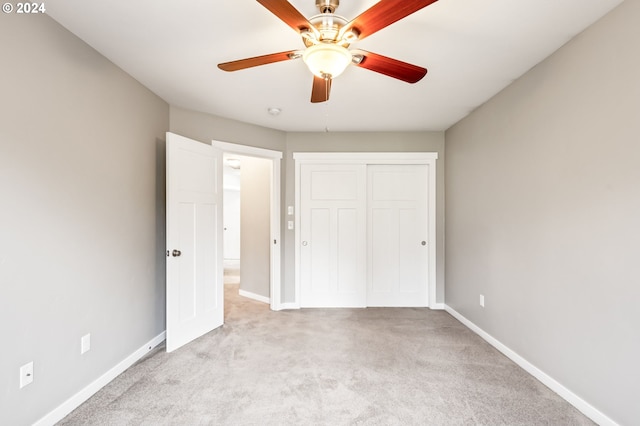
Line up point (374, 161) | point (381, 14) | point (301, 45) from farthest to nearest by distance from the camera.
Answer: point (374, 161), point (301, 45), point (381, 14)

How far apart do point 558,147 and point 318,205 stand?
2581 millimetres

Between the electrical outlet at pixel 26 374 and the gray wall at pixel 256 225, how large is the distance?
2.76 m

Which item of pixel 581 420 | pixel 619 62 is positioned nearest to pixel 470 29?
pixel 619 62

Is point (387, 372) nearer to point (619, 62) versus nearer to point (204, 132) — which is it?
point (619, 62)

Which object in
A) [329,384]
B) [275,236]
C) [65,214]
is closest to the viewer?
[65,214]

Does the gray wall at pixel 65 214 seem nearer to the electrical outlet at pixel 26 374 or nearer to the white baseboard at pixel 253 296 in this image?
the electrical outlet at pixel 26 374

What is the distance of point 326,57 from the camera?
4.83 ft

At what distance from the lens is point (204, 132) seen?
335 centimetres

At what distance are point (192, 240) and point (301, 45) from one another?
78.4 inches

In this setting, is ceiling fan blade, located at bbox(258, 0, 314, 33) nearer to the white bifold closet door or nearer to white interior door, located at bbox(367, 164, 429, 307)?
the white bifold closet door

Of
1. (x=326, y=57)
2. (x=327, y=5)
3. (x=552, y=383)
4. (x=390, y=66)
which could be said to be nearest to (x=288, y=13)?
(x=326, y=57)

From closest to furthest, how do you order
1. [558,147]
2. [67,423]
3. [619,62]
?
[619,62], [67,423], [558,147]

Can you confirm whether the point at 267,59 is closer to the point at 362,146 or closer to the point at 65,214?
the point at 65,214

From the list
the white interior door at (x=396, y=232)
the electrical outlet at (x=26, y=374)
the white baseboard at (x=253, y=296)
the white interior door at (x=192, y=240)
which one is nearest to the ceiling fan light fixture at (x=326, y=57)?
the white interior door at (x=192, y=240)
